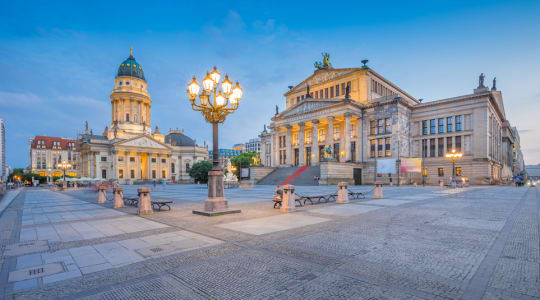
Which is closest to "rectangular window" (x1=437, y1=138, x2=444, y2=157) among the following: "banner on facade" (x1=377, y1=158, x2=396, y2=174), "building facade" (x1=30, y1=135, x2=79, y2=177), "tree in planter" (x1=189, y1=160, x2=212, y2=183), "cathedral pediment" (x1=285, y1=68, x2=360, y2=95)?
"banner on facade" (x1=377, y1=158, x2=396, y2=174)

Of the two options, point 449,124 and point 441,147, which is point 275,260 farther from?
point 449,124

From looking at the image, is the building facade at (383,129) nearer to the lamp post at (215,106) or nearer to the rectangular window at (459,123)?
the rectangular window at (459,123)

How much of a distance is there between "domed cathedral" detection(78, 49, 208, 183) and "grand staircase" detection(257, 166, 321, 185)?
158ft

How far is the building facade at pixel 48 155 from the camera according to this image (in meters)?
101

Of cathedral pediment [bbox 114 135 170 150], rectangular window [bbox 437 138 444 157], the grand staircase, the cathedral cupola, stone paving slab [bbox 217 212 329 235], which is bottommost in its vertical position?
the grand staircase

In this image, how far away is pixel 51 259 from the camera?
5.81 metres

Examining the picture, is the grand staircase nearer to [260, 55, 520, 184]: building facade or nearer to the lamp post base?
[260, 55, 520, 184]: building facade

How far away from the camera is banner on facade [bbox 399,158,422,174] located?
3816 cm

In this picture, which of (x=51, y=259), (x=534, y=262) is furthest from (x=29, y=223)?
(x=534, y=262)

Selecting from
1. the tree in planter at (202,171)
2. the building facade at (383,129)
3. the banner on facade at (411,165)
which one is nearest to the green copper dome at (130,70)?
the tree in planter at (202,171)

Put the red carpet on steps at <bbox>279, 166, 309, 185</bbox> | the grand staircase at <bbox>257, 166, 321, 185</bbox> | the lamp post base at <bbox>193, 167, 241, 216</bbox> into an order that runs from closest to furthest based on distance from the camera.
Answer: the lamp post base at <bbox>193, 167, 241, 216</bbox>, the grand staircase at <bbox>257, 166, 321, 185</bbox>, the red carpet on steps at <bbox>279, 166, 309, 185</bbox>

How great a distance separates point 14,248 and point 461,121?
53.7 meters

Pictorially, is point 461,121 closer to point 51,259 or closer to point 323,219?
point 323,219

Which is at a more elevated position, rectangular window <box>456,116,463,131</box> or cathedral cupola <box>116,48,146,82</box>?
cathedral cupola <box>116,48,146,82</box>
